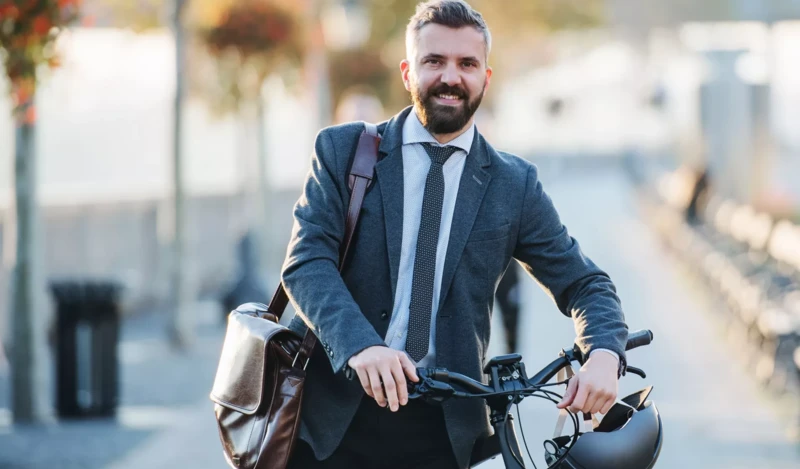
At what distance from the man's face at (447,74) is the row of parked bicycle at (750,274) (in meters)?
5.59

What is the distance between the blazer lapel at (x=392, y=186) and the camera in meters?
3.03

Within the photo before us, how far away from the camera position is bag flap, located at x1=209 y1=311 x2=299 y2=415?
9.94 ft

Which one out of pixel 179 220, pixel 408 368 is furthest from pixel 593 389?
pixel 179 220

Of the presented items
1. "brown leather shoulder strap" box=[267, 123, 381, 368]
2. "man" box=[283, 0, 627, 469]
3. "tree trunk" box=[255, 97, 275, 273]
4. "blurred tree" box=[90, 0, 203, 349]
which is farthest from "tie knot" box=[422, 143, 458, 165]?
"tree trunk" box=[255, 97, 275, 273]

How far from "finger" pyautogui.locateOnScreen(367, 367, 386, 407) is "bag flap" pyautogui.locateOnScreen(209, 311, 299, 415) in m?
0.39

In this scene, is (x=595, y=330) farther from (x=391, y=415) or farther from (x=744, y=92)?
(x=744, y=92)

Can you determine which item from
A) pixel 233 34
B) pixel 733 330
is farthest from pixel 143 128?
pixel 733 330

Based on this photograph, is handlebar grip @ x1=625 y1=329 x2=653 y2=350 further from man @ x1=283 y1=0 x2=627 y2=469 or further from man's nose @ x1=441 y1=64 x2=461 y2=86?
man's nose @ x1=441 y1=64 x2=461 y2=86

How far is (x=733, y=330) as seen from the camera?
41.8 feet

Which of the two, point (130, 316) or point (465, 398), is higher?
point (465, 398)

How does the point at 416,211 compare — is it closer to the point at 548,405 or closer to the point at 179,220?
the point at 548,405

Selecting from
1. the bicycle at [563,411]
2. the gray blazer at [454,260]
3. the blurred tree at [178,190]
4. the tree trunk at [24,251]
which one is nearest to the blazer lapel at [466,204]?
the gray blazer at [454,260]

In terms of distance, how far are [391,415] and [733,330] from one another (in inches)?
397

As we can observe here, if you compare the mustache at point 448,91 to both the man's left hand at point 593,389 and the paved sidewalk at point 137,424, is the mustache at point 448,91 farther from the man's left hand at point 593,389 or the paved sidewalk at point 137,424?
the paved sidewalk at point 137,424
